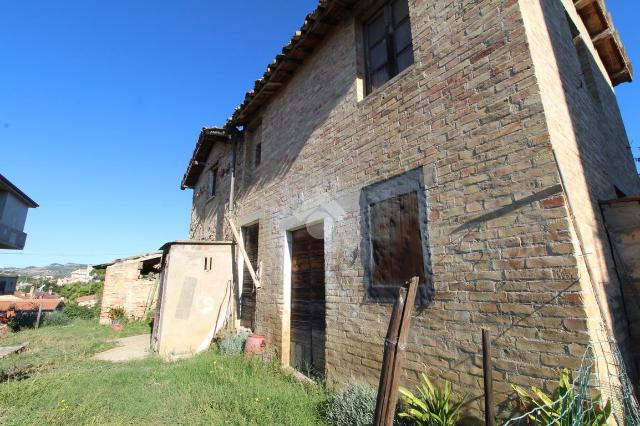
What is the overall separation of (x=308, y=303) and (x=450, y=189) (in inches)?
131

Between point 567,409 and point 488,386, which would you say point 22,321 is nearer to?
point 488,386

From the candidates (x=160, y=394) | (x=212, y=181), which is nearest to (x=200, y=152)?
(x=212, y=181)

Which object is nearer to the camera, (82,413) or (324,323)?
(82,413)

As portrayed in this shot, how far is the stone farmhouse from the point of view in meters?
2.63

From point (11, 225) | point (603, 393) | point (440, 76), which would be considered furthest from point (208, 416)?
point (11, 225)

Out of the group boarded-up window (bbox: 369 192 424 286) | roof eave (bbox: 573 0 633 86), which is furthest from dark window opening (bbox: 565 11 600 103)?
boarded-up window (bbox: 369 192 424 286)

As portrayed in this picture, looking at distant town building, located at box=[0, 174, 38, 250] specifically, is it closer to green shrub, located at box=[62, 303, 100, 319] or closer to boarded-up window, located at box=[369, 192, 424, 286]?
green shrub, located at box=[62, 303, 100, 319]

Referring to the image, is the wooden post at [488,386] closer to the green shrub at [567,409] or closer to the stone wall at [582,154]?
the green shrub at [567,409]

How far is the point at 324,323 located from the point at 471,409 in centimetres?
269

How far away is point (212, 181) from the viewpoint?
37.2 feet

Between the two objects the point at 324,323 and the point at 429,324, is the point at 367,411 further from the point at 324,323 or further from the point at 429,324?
the point at 324,323

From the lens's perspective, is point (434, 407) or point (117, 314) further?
point (117, 314)

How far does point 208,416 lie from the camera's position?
150 inches

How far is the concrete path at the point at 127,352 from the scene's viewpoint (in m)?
6.92
